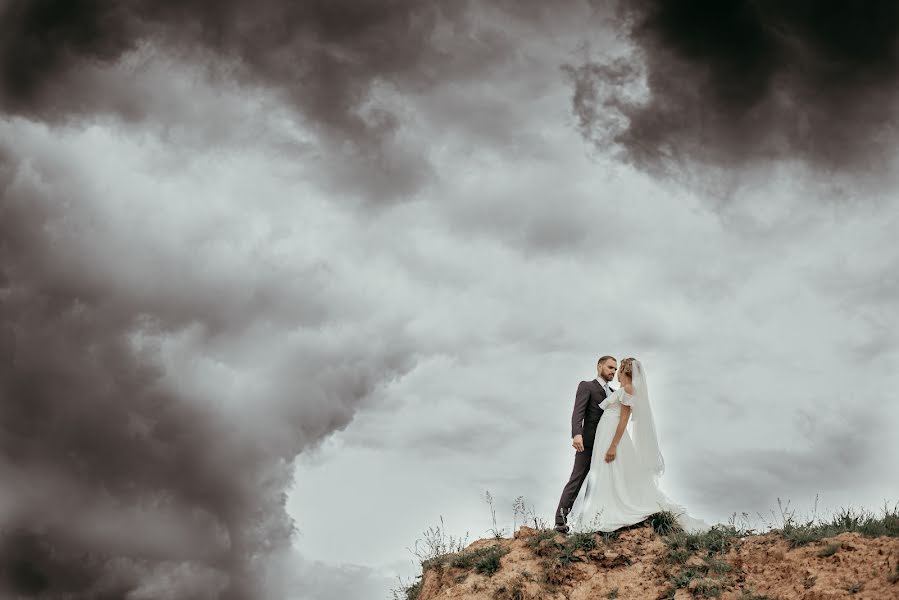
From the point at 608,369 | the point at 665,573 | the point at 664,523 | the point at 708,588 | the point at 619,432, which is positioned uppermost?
the point at 608,369

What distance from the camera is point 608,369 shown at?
45.0ft

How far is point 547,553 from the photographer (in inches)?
531

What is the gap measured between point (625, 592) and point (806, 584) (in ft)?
8.69

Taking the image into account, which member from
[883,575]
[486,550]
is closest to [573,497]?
[486,550]

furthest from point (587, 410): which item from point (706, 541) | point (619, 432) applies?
point (706, 541)

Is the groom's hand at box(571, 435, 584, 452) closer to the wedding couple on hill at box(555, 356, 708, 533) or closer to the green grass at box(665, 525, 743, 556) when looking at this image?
the wedding couple on hill at box(555, 356, 708, 533)

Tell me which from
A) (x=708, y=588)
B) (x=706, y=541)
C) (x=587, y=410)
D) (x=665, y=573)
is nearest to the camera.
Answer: (x=708, y=588)

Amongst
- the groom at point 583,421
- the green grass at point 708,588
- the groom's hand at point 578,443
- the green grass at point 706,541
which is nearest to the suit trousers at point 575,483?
the groom at point 583,421

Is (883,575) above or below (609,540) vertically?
below

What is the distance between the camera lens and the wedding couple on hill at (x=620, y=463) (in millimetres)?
13359

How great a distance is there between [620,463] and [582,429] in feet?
2.91

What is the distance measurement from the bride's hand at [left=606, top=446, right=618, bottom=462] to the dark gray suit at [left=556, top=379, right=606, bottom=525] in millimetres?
426

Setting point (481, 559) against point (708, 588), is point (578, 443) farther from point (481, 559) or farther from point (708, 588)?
point (708, 588)

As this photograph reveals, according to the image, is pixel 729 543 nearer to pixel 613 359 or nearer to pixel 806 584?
pixel 806 584
